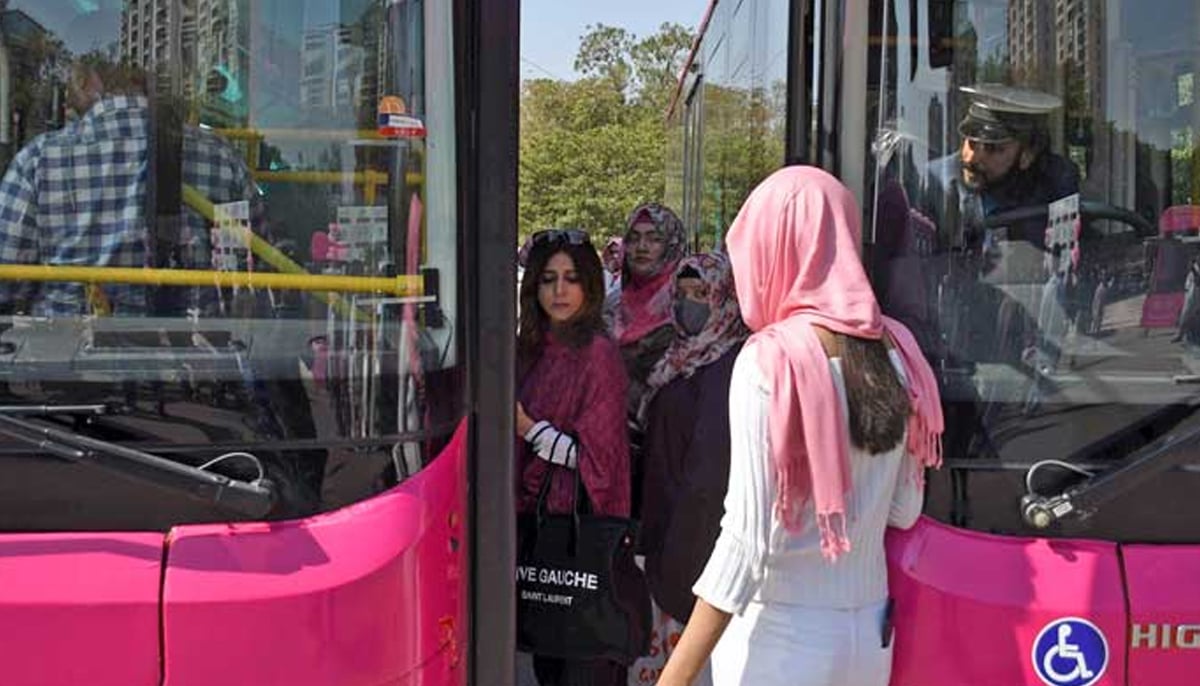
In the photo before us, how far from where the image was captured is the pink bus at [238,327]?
198 centimetres

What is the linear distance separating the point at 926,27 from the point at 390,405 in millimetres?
1208

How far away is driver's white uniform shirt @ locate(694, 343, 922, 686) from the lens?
6.15ft

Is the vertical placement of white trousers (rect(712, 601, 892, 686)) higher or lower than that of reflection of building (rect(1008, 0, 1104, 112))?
lower

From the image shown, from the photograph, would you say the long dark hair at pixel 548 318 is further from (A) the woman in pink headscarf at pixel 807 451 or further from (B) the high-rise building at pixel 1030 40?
(B) the high-rise building at pixel 1030 40

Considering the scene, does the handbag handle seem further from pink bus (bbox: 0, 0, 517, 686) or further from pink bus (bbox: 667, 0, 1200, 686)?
pink bus (bbox: 667, 0, 1200, 686)

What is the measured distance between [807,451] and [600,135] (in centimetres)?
2170

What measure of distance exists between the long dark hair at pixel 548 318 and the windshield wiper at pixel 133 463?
3.83 feet

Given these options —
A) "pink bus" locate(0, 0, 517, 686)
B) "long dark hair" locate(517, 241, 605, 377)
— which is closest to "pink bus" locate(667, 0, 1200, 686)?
"pink bus" locate(0, 0, 517, 686)

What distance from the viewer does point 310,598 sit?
1984 millimetres

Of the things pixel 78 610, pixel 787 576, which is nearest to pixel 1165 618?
pixel 787 576

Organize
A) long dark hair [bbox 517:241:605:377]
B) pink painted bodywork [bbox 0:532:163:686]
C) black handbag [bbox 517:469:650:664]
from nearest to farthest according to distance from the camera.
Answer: pink painted bodywork [bbox 0:532:163:686] → black handbag [bbox 517:469:650:664] → long dark hair [bbox 517:241:605:377]

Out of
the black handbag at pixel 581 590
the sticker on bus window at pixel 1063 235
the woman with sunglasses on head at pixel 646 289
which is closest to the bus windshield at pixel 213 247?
the black handbag at pixel 581 590

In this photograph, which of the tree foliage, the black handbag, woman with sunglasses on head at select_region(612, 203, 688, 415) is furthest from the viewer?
the tree foliage

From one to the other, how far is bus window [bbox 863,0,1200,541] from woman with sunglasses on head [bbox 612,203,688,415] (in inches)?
63.7
